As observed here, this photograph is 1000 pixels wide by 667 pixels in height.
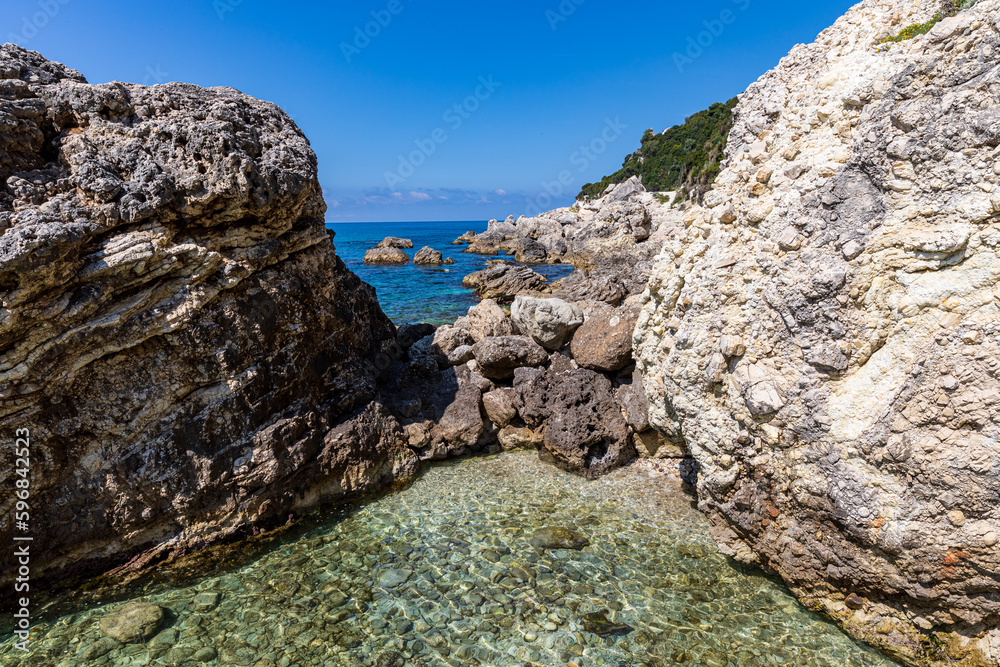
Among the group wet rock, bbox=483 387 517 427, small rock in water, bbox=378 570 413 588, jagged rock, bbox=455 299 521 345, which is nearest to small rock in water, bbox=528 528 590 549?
small rock in water, bbox=378 570 413 588

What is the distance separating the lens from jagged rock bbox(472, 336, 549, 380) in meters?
11.8

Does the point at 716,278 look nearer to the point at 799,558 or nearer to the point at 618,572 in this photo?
the point at 799,558

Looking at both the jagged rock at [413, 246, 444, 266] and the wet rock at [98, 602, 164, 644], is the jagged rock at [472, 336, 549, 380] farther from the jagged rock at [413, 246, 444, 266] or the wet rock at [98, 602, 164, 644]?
the jagged rock at [413, 246, 444, 266]

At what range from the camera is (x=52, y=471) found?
22.6 ft

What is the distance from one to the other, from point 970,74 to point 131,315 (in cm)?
1122

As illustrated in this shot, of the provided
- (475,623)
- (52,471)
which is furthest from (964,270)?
(52,471)

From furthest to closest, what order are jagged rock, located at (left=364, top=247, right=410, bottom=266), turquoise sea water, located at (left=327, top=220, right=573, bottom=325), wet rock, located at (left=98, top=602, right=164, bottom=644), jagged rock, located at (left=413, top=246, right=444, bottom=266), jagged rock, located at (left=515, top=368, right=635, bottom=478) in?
jagged rock, located at (left=364, top=247, right=410, bottom=266) → jagged rock, located at (left=413, top=246, right=444, bottom=266) → turquoise sea water, located at (left=327, top=220, right=573, bottom=325) → jagged rock, located at (left=515, top=368, right=635, bottom=478) → wet rock, located at (left=98, top=602, right=164, bottom=644)

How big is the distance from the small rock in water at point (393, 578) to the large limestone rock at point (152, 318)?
2.46 m

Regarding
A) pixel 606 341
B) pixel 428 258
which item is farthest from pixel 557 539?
pixel 428 258

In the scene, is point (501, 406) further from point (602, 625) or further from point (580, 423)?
point (602, 625)

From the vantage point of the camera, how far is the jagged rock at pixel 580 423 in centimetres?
988
